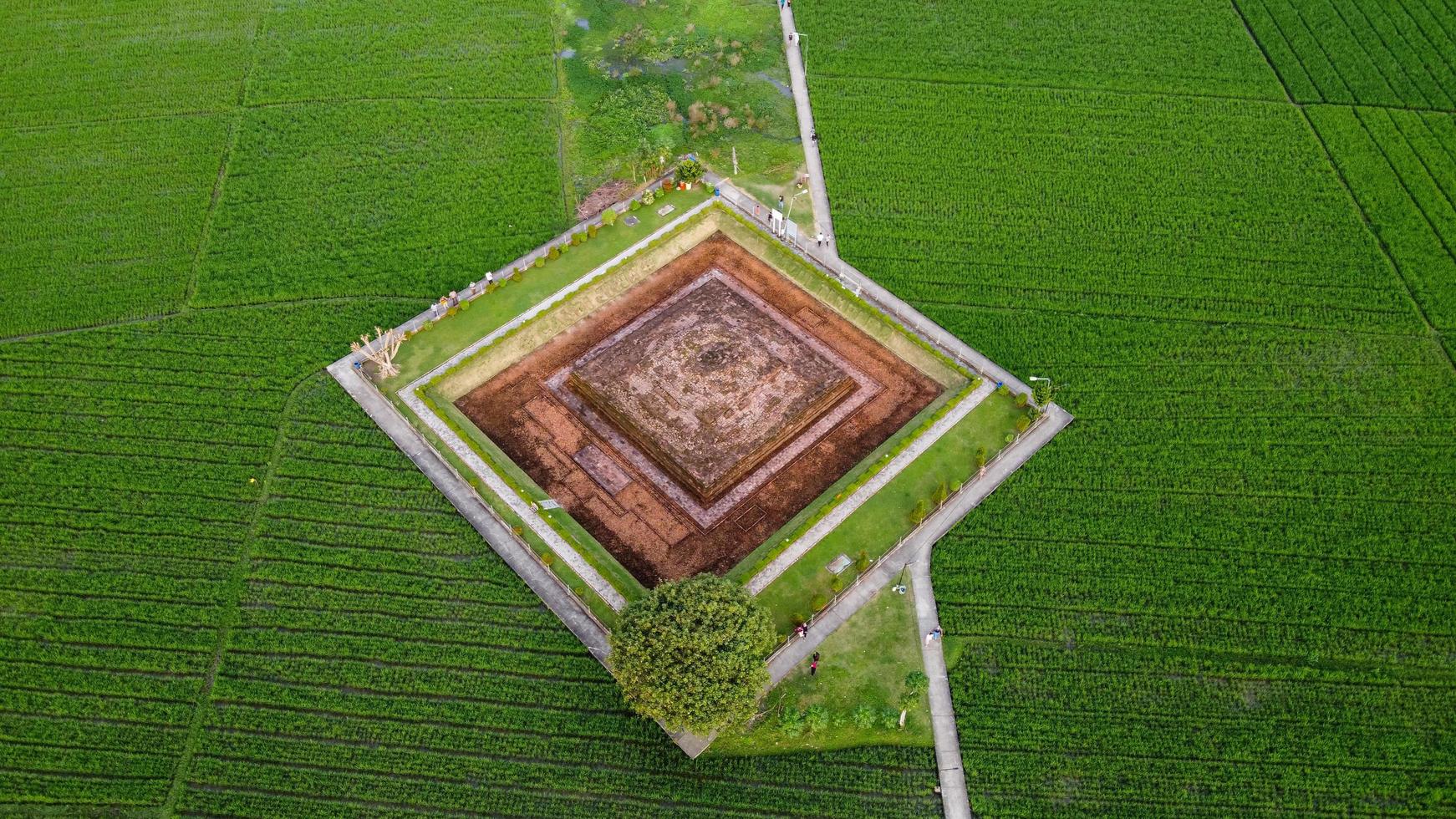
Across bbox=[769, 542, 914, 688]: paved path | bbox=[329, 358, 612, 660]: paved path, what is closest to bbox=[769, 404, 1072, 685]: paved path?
bbox=[769, 542, 914, 688]: paved path

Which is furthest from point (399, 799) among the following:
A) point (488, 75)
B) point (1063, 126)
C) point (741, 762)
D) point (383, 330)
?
point (1063, 126)

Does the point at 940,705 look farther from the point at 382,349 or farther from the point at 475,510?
the point at 382,349

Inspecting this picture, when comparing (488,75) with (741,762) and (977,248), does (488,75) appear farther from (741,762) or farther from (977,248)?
(741,762)

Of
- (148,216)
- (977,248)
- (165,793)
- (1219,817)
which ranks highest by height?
(148,216)

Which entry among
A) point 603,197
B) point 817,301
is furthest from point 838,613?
point 603,197

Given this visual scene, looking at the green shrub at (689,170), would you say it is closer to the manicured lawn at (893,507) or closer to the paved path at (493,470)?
the paved path at (493,470)

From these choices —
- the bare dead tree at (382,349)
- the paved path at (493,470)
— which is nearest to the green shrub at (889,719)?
the paved path at (493,470)
